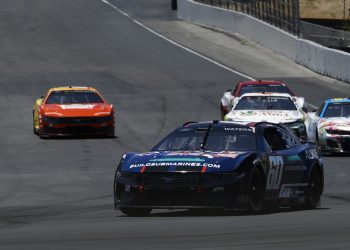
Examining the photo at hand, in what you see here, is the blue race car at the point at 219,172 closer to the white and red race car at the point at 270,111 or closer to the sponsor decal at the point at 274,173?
the sponsor decal at the point at 274,173

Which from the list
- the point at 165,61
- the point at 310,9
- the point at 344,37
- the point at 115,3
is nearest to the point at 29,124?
the point at 165,61

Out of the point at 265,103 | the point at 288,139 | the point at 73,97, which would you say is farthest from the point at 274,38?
the point at 288,139

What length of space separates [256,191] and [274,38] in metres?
39.0

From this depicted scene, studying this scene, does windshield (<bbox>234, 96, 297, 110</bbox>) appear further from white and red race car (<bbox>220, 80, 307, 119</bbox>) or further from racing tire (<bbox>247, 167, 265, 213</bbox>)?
racing tire (<bbox>247, 167, 265, 213</bbox>)

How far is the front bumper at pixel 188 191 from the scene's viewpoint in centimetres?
1471

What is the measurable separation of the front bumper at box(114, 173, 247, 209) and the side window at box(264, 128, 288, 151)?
1496 millimetres

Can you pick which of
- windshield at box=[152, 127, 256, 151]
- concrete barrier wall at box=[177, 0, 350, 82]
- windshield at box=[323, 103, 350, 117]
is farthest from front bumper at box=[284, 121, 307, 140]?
concrete barrier wall at box=[177, 0, 350, 82]

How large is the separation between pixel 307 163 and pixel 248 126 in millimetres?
1023

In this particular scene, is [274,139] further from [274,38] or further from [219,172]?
[274,38]

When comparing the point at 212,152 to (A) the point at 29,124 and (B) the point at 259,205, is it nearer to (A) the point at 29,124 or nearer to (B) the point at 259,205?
(B) the point at 259,205

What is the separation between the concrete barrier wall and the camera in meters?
47.0

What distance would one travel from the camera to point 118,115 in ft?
118

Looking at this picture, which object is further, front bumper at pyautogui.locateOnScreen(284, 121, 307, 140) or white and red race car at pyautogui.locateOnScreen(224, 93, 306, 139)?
white and red race car at pyautogui.locateOnScreen(224, 93, 306, 139)

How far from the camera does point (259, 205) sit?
1523 centimetres
